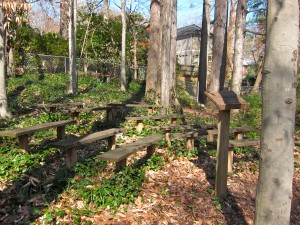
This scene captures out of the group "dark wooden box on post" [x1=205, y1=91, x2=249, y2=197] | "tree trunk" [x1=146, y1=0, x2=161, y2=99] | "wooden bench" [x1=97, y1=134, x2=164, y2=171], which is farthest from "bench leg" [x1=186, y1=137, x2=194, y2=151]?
"tree trunk" [x1=146, y1=0, x2=161, y2=99]

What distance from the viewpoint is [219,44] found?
12688 millimetres

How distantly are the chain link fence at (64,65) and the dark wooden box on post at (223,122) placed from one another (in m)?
14.7

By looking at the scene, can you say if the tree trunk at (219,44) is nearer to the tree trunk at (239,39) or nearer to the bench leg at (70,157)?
the tree trunk at (239,39)

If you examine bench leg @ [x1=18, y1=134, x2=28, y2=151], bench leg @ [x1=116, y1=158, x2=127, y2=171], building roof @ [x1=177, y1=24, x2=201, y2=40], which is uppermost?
building roof @ [x1=177, y1=24, x2=201, y2=40]

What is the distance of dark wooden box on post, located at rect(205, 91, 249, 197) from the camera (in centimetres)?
380

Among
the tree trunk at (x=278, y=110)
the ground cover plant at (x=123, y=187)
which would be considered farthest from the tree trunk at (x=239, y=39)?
the tree trunk at (x=278, y=110)

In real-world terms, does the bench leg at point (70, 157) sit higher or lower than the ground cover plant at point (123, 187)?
higher

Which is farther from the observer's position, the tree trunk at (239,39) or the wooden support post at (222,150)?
the tree trunk at (239,39)

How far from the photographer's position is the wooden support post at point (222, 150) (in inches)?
159

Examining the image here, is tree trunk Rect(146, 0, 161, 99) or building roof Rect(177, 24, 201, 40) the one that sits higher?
building roof Rect(177, 24, 201, 40)

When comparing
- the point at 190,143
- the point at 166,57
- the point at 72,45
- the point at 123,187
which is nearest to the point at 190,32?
the point at 72,45

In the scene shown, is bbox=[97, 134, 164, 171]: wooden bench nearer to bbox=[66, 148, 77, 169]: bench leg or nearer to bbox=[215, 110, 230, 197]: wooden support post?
bbox=[66, 148, 77, 169]: bench leg

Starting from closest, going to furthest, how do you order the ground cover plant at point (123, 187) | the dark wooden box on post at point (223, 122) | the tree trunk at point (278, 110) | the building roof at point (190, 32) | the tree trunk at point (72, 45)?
the tree trunk at point (278, 110)
the ground cover plant at point (123, 187)
the dark wooden box on post at point (223, 122)
the tree trunk at point (72, 45)
the building roof at point (190, 32)

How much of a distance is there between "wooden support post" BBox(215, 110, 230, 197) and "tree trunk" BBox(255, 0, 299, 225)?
68.2 inches
